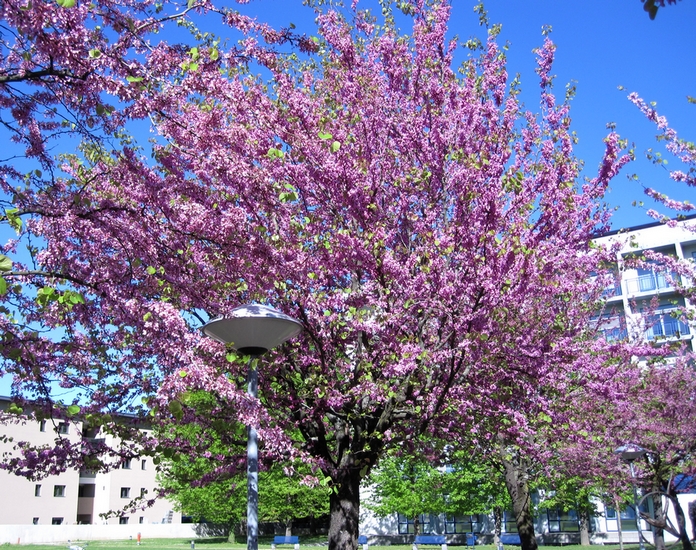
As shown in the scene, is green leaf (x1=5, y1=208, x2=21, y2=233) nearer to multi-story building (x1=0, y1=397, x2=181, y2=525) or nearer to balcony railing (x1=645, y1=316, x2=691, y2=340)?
multi-story building (x1=0, y1=397, x2=181, y2=525)

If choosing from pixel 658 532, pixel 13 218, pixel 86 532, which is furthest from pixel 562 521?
pixel 13 218

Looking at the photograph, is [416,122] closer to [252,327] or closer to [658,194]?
[252,327]

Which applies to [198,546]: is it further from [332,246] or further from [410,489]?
[332,246]

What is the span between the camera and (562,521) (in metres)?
42.0

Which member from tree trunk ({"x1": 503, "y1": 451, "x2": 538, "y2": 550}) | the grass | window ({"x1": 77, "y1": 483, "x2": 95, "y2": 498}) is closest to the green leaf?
tree trunk ({"x1": 503, "y1": 451, "x2": 538, "y2": 550})

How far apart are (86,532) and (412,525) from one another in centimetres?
2571

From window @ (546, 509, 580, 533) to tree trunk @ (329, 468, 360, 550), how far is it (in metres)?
35.8

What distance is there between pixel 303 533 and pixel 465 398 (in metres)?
48.4

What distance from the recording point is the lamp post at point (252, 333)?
686 cm

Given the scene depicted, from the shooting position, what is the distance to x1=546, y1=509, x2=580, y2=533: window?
41.6 m

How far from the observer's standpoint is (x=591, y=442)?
1703 cm

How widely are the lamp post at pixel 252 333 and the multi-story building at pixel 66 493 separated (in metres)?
40.5

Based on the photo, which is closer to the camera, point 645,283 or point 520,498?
point 520,498

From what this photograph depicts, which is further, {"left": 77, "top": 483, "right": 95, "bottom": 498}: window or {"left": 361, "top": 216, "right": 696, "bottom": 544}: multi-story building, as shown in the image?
{"left": 77, "top": 483, "right": 95, "bottom": 498}: window
